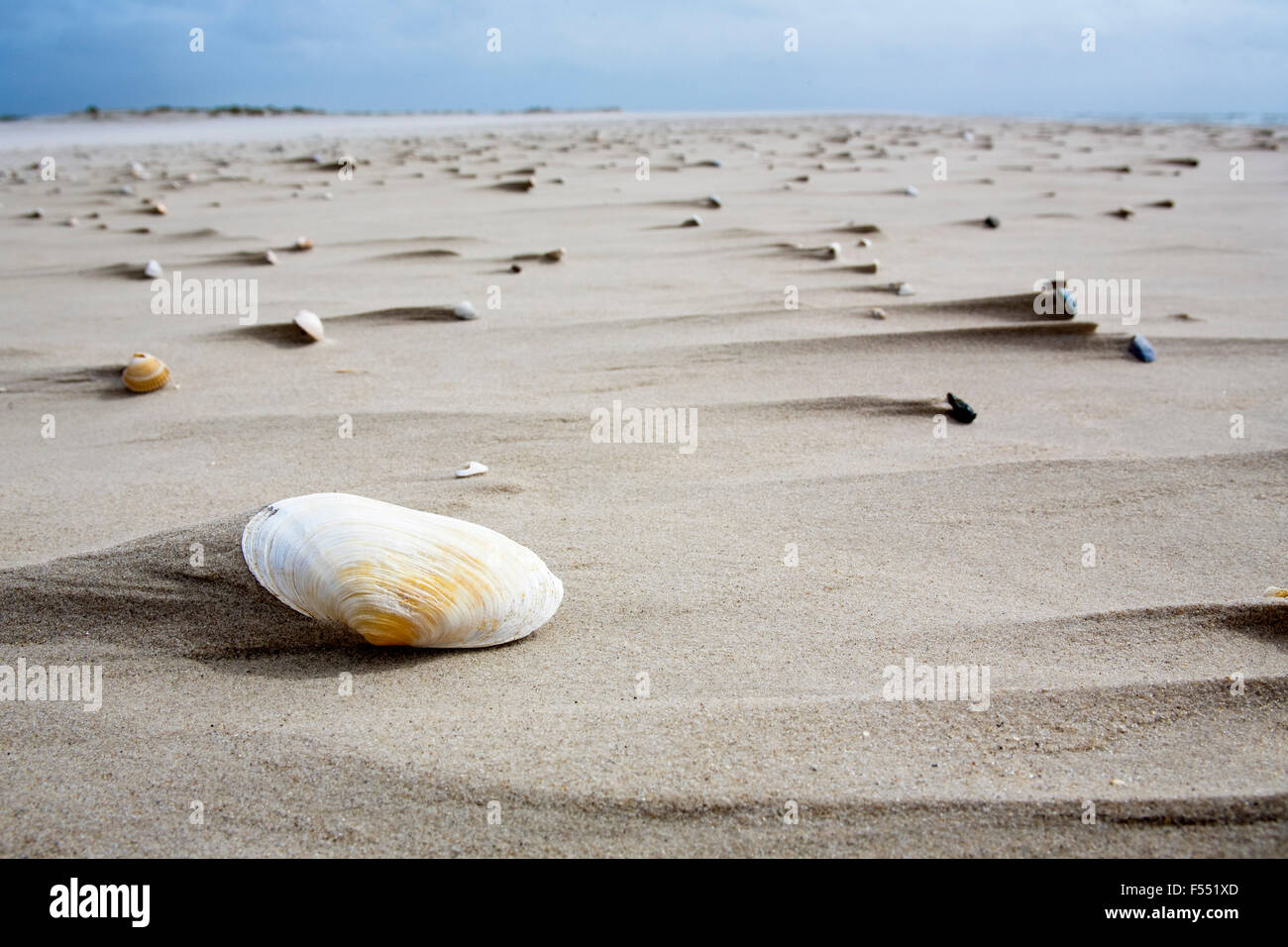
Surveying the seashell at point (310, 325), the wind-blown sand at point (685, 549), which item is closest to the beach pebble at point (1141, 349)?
the wind-blown sand at point (685, 549)

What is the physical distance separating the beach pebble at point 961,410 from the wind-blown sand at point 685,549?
0.05m

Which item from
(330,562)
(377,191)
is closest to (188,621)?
(330,562)

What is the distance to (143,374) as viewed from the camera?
9.82 ft

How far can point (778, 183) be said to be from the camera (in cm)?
718

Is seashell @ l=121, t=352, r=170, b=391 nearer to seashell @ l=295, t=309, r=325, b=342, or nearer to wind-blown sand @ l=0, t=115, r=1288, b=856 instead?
wind-blown sand @ l=0, t=115, r=1288, b=856

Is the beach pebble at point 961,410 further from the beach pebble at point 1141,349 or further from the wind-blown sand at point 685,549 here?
the beach pebble at point 1141,349

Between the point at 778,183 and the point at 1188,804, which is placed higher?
the point at 778,183

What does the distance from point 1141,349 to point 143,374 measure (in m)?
3.41

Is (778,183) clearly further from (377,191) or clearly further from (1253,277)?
(1253,277)

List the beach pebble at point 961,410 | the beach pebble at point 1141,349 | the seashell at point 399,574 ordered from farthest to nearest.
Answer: the beach pebble at point 1141,349 → the beach pebble at point 961,410 → the seashell at point 399,574

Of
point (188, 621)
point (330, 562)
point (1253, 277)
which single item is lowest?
point (188, 621)

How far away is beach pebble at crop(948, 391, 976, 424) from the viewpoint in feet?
8.91

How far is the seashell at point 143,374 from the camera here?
2994 mm
